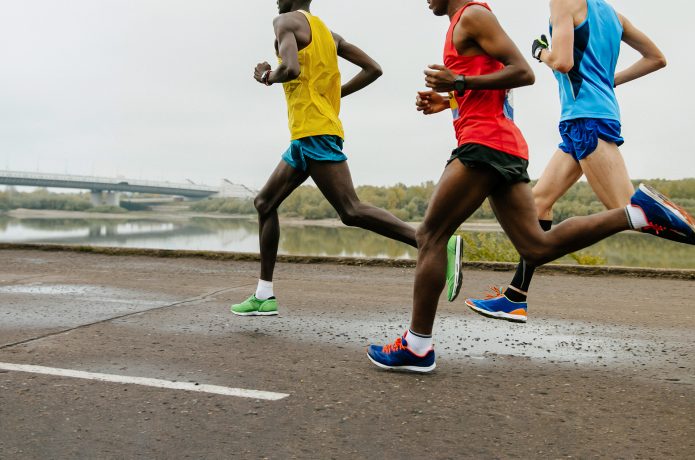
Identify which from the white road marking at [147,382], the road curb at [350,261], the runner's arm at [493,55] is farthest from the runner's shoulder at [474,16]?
the road curb at [350,261]

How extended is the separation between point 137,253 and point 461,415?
8853 millimetres

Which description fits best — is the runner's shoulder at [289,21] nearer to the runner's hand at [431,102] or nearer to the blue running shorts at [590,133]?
the runner's hand at [431,102]

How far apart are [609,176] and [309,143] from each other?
1992 millimetres

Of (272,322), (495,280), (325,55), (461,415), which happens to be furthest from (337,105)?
(495,280)

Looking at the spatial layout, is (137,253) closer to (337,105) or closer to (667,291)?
(337,105)

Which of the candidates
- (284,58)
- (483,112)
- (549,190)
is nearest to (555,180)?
(549,190)

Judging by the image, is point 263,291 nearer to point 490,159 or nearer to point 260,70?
point 260,70

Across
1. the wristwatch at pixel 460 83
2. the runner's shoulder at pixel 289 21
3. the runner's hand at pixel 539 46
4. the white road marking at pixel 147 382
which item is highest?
the runner's shoulder at pixel 289 21

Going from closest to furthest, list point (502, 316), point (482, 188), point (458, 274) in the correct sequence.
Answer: point (482, 188), point (458, 274), point (502, 316)

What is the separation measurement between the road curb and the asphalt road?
1.69m

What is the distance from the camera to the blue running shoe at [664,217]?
155 inches

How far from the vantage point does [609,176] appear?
443 centimetres

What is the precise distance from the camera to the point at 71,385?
12.1ft

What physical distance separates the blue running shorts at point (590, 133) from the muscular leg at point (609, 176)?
3 cm
